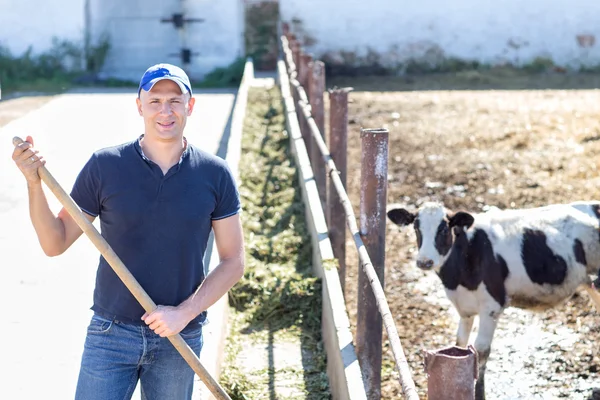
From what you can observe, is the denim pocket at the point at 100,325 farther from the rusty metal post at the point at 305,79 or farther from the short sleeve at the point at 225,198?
the rusty metal post at the point at 305,79

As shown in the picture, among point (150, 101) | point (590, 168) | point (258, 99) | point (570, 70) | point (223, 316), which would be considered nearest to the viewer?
point (150, 101)

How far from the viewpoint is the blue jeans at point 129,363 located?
11.4ft

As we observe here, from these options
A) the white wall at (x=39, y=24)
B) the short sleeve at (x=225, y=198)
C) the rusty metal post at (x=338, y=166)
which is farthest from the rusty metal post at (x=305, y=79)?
the white wall at (x=39, y=24)

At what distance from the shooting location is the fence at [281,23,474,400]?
2.93m

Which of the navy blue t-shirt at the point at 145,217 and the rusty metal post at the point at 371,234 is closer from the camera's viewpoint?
the navy blue t-shirt at the point at 145,217

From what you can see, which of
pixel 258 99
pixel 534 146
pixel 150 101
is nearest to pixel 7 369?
pixel 150 101

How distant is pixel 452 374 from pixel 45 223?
1.55 m

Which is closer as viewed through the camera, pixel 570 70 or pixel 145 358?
pixel 145 358

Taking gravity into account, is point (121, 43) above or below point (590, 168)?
above

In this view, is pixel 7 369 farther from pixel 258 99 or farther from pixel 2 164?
pixel 258 99

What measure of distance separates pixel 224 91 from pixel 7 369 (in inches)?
574

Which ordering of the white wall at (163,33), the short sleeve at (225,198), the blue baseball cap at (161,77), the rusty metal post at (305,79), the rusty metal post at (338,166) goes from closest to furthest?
the blue baseball cap at (161,77) → the short sleeve at (225,198) → the rusty metal post at (338,166) → the rusty metal post at (305,79) → the white wall at (163,33)

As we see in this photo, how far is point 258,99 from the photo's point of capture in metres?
16.2

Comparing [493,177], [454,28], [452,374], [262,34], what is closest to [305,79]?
[493,177]
